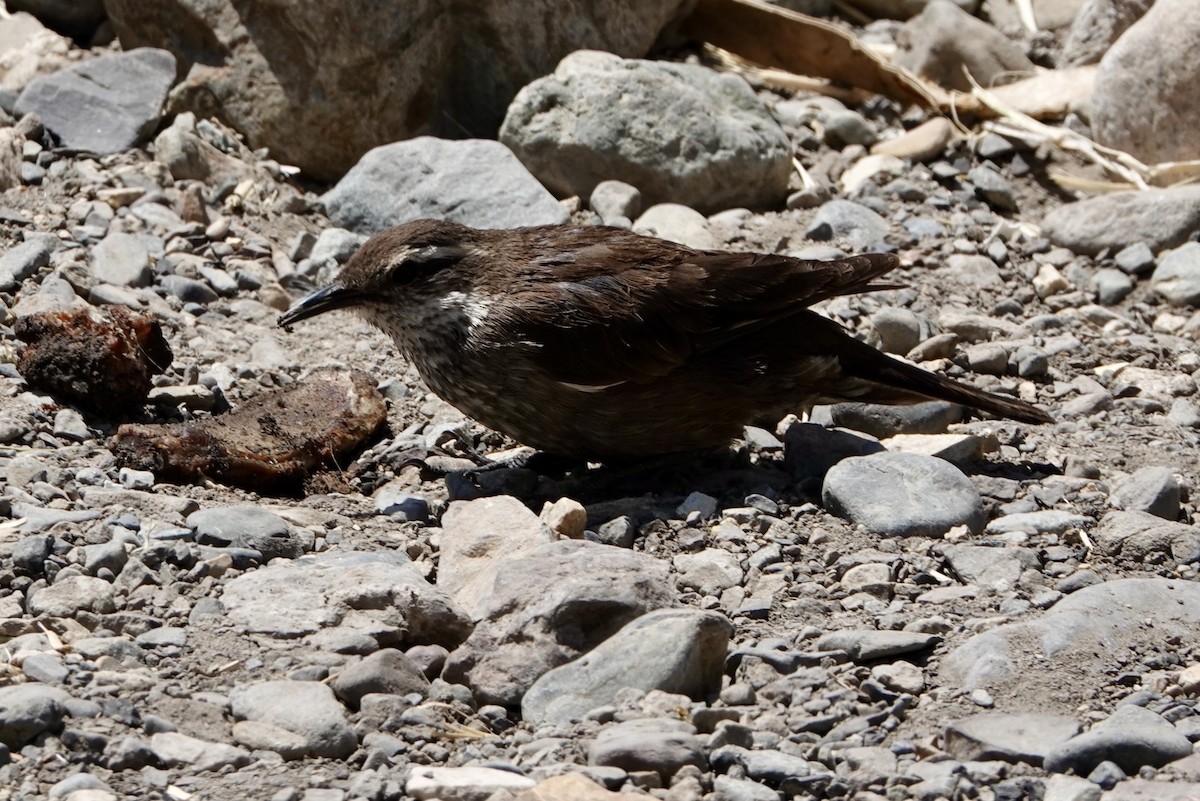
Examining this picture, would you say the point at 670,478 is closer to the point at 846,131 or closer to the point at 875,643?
the point at 875,643

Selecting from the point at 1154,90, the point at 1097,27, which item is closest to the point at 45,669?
the point at 1154,90

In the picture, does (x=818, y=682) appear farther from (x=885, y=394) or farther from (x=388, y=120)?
(x=388, y=120)

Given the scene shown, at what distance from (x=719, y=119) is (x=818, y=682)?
15.9 feet

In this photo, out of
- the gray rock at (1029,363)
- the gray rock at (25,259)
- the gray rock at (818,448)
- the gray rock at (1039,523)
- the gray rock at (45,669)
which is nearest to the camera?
the gray rock at (45,669)

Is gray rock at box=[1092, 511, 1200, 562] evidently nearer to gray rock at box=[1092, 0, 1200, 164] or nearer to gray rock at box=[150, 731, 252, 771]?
gray rock at box=[150, 731, 252, 771]

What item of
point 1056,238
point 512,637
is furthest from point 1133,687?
point 1056,238

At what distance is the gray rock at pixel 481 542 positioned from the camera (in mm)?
4684

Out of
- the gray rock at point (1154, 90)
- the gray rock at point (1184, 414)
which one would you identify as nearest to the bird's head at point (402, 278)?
the gray rock at point (1184, 414)

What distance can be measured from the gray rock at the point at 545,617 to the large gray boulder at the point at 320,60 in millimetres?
4669

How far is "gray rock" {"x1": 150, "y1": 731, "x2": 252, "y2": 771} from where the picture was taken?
3650mm

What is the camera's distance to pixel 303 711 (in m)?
3.86

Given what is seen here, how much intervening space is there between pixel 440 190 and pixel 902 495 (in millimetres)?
3343

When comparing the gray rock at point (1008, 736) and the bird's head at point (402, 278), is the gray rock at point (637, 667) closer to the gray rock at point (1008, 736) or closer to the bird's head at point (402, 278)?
the gray rock at point (1008, 736)

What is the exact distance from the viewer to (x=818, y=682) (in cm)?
410
